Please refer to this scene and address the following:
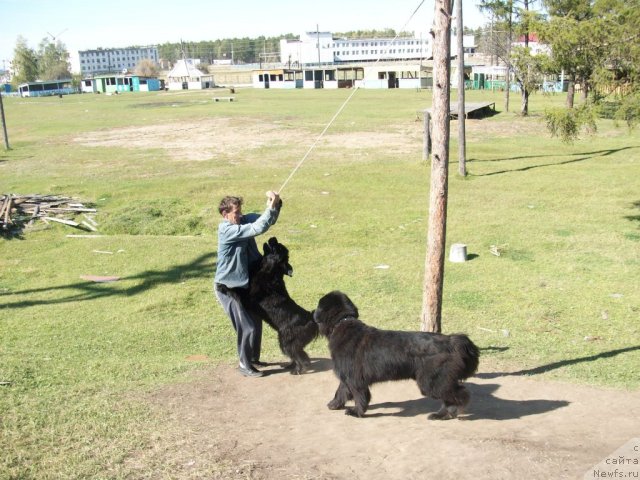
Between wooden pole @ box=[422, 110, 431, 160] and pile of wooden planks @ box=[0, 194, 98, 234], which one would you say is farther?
wooden pole @ box=[422, 110, 431, 160]

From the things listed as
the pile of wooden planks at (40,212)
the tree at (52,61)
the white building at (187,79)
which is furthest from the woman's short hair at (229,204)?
the tree at (52,61)

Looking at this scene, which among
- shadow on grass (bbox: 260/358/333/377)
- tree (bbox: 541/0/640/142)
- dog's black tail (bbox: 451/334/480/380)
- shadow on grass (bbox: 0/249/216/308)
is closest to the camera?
dog's black tail (bbox: 451/334/480/380)

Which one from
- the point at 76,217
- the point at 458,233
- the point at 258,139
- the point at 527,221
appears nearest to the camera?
the point at 458,233

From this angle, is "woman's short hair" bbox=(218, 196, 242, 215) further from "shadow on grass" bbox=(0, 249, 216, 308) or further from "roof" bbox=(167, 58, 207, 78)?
"roof" bbox=(167, 58, 207, 78)

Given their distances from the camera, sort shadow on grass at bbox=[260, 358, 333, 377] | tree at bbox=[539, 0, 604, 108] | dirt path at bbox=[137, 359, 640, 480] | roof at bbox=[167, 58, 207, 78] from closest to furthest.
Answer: dirt path at bbox=[137, 359, 640, 480]
shadow on grass at bbox=[260, 358, 333, 377]
tree at bbox=[539, 0, 604, 108]
roof at bbox=[167, 58, 207, 78]

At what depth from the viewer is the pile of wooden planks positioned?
1622cm

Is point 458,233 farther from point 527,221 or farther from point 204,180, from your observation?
point 204,180

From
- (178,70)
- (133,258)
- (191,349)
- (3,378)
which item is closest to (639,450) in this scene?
(191,349)

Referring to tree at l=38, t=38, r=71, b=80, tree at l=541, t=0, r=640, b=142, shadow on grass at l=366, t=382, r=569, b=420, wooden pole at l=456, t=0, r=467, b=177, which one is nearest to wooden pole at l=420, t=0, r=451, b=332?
shadow on grass at l=366, t=382, r=569, b=420

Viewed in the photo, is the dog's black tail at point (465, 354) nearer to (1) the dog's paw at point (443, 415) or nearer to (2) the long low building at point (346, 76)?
(1) the dog's paw at point (443, 415)

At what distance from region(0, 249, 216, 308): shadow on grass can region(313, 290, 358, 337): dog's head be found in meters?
5.96

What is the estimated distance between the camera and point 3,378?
7.48 metres

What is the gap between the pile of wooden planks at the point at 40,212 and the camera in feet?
53.2

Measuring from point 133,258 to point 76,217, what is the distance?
4513 millimetres
